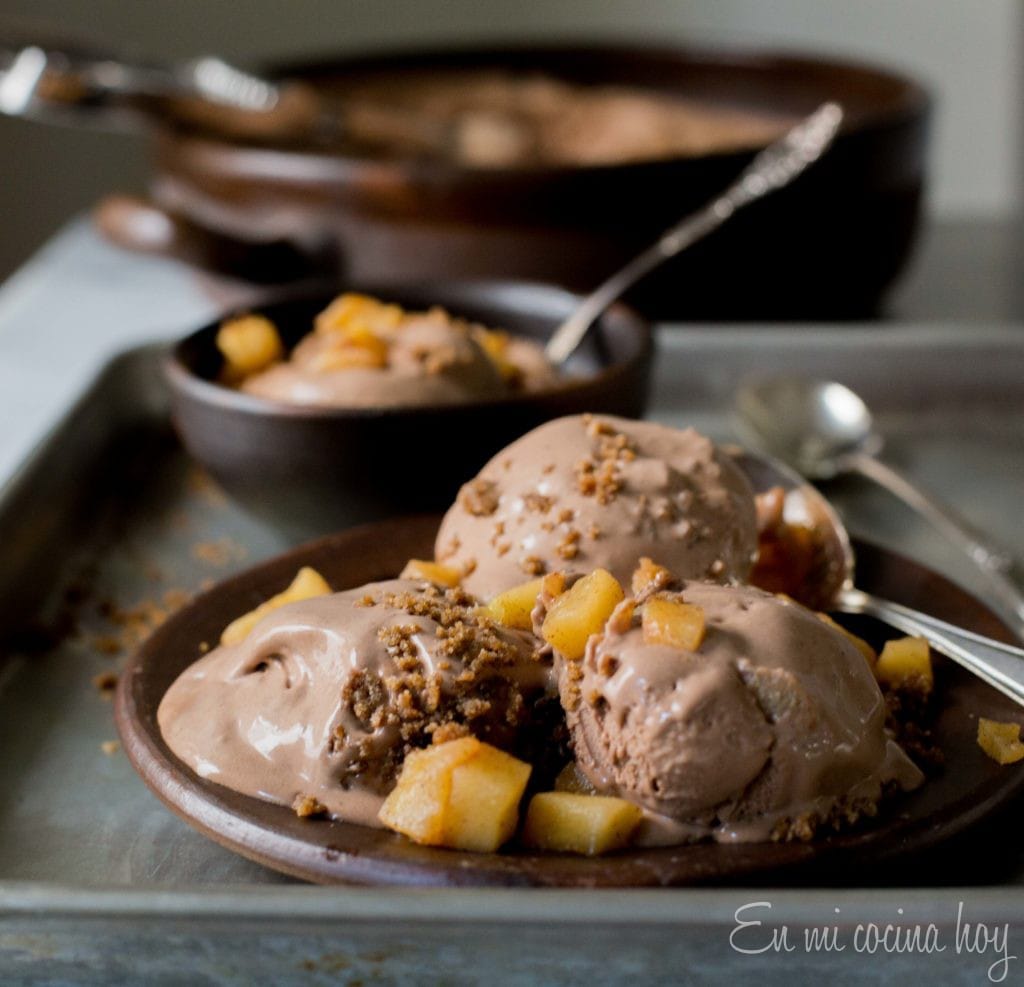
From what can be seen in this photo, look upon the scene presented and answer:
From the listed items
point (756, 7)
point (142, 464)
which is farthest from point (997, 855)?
point (756, 7)

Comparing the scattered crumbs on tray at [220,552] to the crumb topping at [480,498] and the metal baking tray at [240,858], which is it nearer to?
the metal baking tray at [240,858]

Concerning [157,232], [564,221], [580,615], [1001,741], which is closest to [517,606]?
[580,615]

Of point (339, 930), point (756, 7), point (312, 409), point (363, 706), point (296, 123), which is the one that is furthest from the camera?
point (756, 7)

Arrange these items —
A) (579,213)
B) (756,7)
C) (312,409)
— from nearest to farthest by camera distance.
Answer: (312,409) → (579,213) → (756,7)

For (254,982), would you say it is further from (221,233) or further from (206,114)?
(206,114)

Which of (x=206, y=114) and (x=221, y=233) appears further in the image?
(x=206, y=114)

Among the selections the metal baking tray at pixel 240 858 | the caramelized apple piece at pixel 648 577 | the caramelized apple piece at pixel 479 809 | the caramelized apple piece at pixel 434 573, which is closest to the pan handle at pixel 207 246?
the metal baking tray at pixel 240 858
